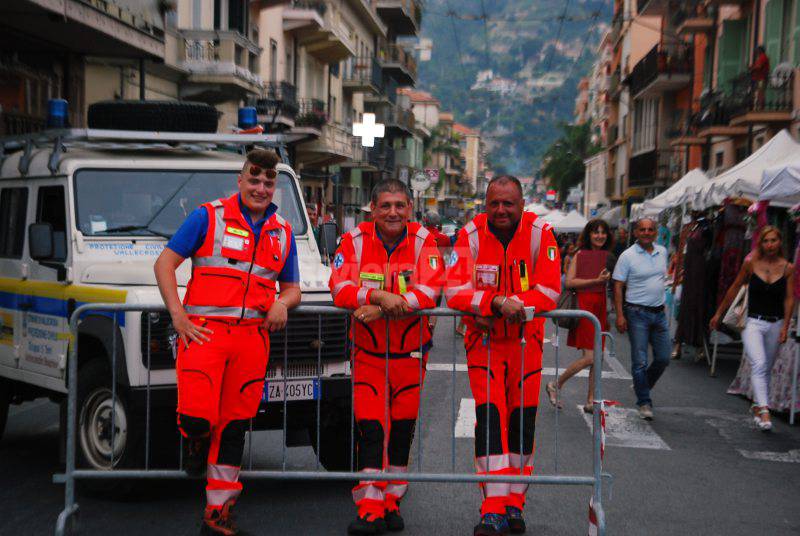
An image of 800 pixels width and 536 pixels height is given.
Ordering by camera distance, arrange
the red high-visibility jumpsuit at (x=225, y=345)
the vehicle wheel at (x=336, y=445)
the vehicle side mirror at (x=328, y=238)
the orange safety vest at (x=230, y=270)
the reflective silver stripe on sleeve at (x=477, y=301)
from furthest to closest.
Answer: the vehicle side mirror at (x=328, y=238)
the vehicle wheel at (x=336, y=445)
the reflective silver stripe on sleeve at (x=477, y=301)
the orange safety vest at (x=230, y=270)
the red high-visibility jumpsuit at (x=225, y=345)

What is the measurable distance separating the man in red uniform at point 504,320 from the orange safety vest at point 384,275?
17 centimetres

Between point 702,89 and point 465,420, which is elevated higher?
point 702,89

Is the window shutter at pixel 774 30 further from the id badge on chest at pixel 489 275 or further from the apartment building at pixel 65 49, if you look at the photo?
the id badge on chest at pixel 489 275

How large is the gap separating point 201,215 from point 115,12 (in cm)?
1173

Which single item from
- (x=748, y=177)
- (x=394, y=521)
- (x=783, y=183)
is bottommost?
(x=394, y=521)

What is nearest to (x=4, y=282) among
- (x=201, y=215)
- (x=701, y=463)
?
(x=201, y=215)

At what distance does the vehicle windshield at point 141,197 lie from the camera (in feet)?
24.6

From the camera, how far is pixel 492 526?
5.72 metres

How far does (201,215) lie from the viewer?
→ 223 inches

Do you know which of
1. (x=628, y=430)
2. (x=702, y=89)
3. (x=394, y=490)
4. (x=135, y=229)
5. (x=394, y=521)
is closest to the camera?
(x=394, y=521)

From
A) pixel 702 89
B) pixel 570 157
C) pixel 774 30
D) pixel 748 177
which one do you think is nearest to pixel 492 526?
pixel 748 177

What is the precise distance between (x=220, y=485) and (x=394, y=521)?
1041 millimetres

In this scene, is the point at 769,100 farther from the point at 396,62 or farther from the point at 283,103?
the point at 396,62

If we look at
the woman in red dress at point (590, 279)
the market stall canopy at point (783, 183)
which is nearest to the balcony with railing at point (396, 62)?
the market stall canopy at point (783, 183)
